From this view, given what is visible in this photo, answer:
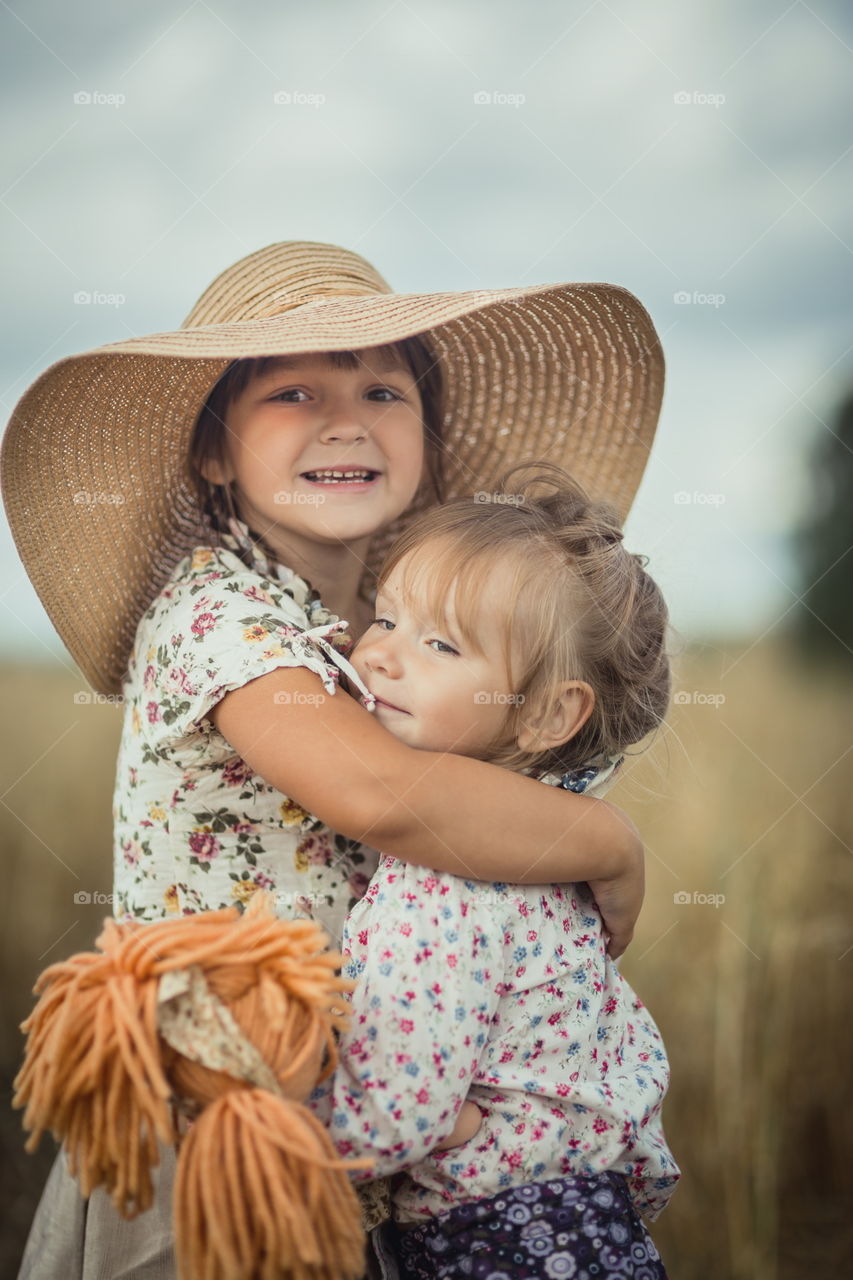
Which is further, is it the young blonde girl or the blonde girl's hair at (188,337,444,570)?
the blonde girl's hair at (188,337,444,570)

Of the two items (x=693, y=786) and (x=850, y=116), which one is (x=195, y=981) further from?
(x=850, y=116)

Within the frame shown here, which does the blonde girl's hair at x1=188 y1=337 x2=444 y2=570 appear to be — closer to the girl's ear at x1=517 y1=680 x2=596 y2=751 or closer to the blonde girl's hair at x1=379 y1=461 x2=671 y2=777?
the blonde girl's hair at x1=379 y1=461 x2=671 y2=777

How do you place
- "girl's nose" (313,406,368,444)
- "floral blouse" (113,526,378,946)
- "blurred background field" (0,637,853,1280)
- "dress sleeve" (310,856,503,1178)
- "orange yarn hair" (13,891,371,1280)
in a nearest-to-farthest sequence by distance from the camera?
"orange yarn hair" (13,891,371,1280) → "dress sleeve" (310,856,503,1178) → "floral blouse" (113,526,378,946) → "girl's nose" (313,406,368,444) → "blurred background field" (0,637,853,1280)

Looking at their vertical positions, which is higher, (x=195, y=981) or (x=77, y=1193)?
(x=195, y=981)

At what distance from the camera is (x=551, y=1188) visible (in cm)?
120

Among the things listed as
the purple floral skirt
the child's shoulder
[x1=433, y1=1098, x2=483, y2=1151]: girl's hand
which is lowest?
the purple floral skirt

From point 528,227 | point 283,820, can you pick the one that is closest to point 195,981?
point 283,820

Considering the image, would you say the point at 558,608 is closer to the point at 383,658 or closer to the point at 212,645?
the point at 383,658

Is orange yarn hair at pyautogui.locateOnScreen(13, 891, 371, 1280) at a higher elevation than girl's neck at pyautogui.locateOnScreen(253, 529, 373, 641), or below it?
below

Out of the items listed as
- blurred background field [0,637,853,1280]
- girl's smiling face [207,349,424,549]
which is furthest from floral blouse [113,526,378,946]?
blurred background field [0,637,853,1280]

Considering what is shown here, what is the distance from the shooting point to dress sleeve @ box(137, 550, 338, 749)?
1277mm

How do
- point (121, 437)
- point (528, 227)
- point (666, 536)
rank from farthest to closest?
1. point (528, 227)
2. point (666, 536)
3. point (121, 437)

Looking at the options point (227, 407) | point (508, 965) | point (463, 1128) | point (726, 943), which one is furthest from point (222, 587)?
point (726, 943)

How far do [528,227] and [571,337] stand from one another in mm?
869
